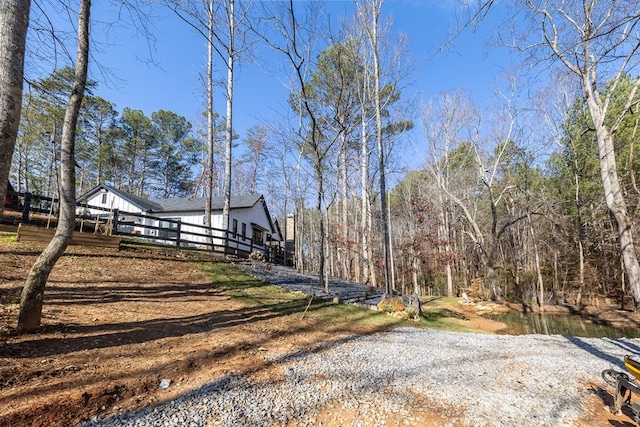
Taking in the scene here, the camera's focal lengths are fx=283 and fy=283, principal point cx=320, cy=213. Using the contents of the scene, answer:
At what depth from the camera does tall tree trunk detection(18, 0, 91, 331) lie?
3533mm

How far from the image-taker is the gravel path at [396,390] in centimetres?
261

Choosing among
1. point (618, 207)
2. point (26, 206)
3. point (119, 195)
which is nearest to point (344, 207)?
point (618, 207)

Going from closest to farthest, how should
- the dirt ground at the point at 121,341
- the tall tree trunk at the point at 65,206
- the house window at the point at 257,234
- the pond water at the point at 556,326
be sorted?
the dirt ground at the point at 121,341
the tall tree trunk at the point at 65,206
the pond water at the point at 556,326
the house window at the point at 257,234

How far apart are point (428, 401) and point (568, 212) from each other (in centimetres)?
1907

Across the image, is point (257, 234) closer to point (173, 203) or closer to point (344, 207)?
point (173, 203)

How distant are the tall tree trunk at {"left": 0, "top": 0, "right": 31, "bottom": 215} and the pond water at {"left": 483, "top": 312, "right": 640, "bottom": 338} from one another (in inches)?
447

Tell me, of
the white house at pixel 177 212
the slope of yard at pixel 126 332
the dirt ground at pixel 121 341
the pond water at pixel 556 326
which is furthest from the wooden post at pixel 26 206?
the pond water at pixel 556 326

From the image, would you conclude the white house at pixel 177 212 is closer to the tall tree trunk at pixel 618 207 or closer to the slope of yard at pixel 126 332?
the slope of yard at pixel 126 332

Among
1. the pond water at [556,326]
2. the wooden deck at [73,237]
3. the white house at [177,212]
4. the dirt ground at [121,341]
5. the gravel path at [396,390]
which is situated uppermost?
the white house at [177,212]

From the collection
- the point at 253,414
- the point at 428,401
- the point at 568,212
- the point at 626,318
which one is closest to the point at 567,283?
the point at 568,212

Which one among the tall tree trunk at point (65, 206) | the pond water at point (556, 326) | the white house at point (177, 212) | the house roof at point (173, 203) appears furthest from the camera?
the house roof at point (173, 203)

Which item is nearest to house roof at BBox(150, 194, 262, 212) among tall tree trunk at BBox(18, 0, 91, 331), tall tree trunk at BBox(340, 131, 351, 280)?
tall tree trunk at BBox(340, 131, 351, 280)

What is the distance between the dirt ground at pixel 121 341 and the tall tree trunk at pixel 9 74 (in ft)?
5.65

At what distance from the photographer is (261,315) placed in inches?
249
